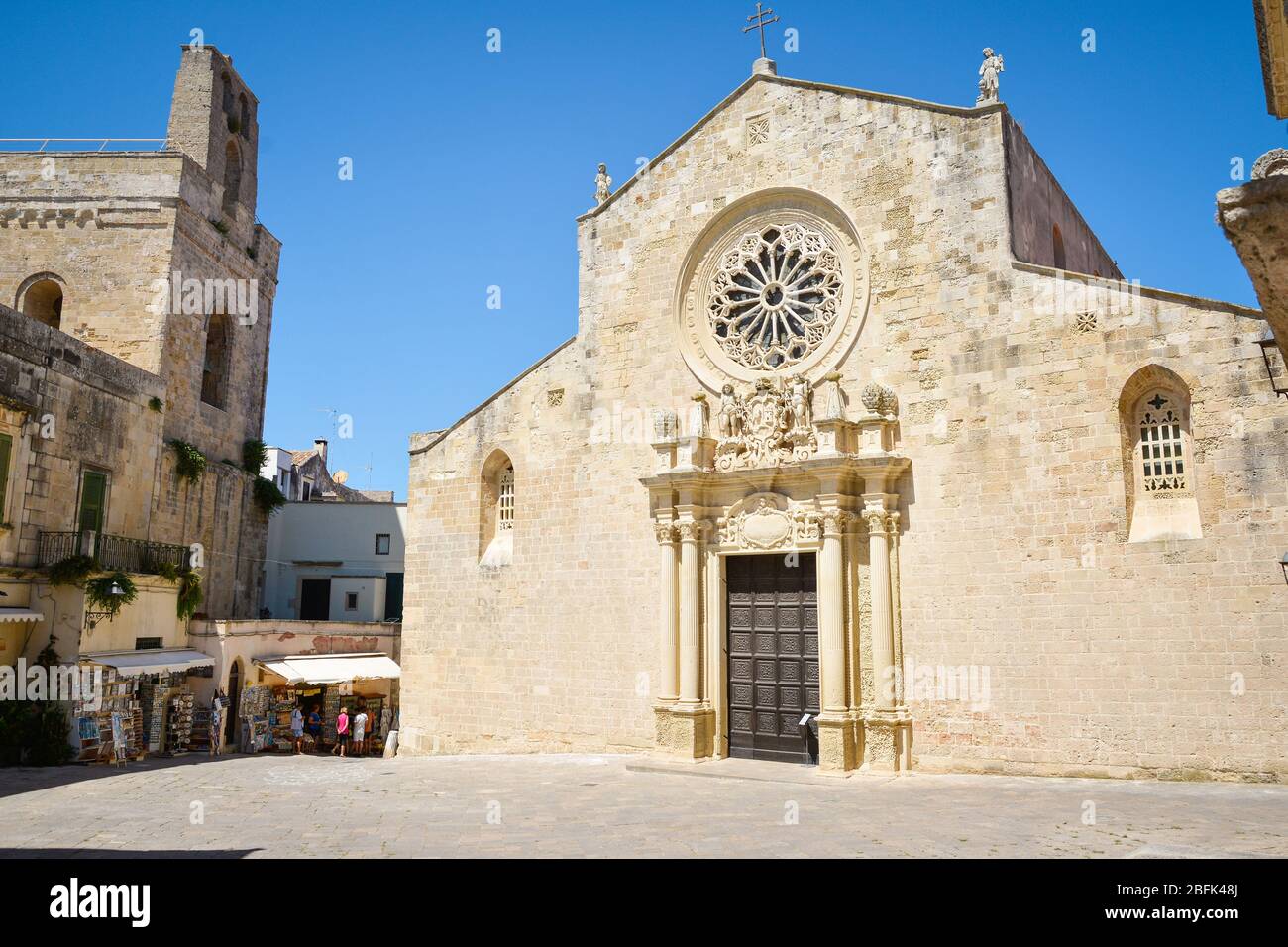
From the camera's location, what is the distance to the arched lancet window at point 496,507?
719 inches

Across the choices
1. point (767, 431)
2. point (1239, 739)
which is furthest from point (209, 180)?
point (1239, 739)

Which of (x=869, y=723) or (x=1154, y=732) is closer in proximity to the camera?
(x=1154, y=732)

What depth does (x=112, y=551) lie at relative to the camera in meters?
19.4

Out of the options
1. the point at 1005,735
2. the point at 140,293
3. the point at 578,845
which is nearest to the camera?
the point at 578,845

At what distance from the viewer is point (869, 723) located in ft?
45.1

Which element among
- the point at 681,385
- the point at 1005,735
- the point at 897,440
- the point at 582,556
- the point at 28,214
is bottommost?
the point at 1005,735

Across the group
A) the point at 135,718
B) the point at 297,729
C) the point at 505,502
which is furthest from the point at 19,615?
the point at 505,502

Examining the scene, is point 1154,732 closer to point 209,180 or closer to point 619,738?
point 619,738

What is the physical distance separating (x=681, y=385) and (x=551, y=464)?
113 inches

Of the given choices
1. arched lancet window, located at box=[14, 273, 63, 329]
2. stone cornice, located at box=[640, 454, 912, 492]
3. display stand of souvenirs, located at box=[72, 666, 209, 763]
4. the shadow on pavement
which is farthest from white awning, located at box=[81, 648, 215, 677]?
stone cornice, located at box=[640, 454, 912, 492]

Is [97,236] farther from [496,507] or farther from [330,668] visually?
[496,507]

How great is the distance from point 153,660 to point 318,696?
243 inches

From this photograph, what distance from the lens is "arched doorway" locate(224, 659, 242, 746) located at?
21719mm

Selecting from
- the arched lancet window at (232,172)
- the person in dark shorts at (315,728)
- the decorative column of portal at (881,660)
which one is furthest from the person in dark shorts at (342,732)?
the arched lancet window at (232,172)
